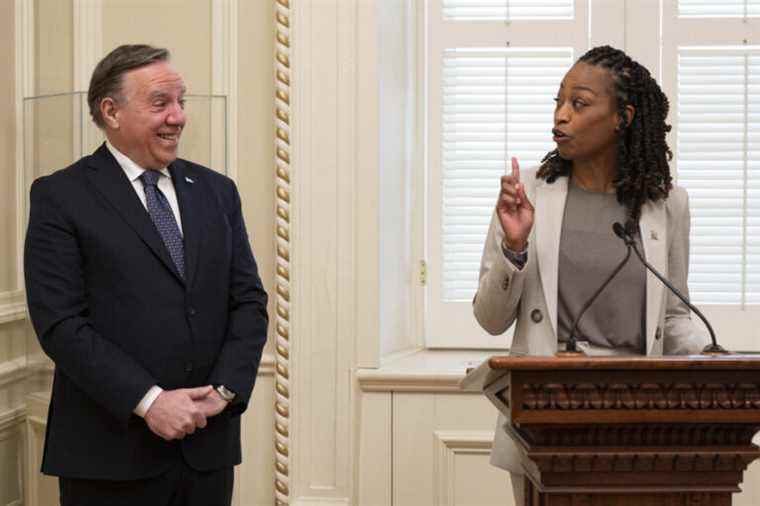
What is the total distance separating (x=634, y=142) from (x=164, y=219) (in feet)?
3.28

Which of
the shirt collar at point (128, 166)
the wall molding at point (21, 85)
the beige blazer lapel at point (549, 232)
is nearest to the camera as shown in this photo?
the beige blazer lapel at point (549, 232)

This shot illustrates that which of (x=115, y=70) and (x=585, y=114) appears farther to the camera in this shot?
(x=115, y=70)

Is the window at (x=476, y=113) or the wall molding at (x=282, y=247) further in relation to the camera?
the window at (x=476, y=113)

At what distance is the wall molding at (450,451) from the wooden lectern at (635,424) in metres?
1.68

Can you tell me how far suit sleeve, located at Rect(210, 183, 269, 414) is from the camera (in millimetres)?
2400

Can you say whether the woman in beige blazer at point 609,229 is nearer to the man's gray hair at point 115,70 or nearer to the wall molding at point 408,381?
the man's gray hair at point 115,70

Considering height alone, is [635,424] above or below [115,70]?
below

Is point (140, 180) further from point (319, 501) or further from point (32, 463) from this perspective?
point (319, 501)

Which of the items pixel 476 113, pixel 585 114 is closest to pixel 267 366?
pixel 476 113

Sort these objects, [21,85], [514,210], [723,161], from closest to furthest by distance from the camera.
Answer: [514,210] → [21,85] → [723,161]

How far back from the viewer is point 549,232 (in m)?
2.25

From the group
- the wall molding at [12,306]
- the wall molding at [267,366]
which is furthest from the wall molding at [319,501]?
the wall molding at [12,306]

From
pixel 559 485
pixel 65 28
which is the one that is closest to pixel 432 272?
pixel 65 28

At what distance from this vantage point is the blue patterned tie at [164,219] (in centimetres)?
241
